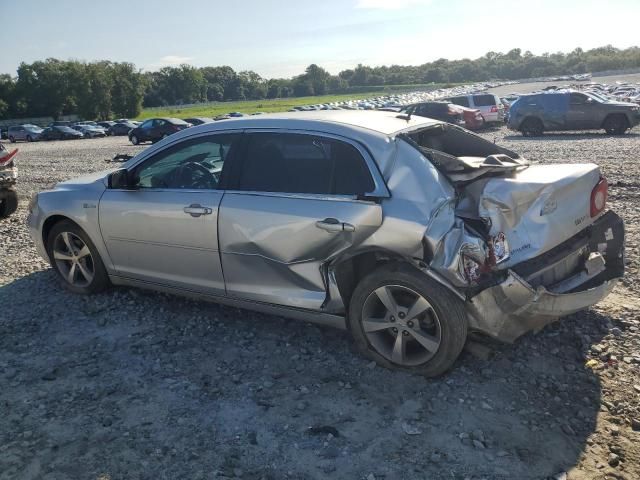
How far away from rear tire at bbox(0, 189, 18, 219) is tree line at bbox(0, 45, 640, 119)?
262 ft

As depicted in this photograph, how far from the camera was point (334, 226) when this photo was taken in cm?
344

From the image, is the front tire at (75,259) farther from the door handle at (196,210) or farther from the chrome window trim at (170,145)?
the door handle at (196,210)

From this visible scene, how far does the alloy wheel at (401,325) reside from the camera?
3.32m

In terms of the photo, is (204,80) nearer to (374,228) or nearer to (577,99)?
(577,99)

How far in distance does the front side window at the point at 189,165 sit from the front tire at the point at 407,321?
1482mm

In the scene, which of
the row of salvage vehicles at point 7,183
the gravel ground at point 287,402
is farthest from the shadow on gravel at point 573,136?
the row of salvage vehicles at point 7,183

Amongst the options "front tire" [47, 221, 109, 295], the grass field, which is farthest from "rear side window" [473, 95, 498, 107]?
the grass field

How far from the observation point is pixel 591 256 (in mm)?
3703

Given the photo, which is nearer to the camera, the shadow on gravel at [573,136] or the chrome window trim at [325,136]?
the chrome window trim at [325,136]

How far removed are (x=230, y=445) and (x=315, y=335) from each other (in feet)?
4.44

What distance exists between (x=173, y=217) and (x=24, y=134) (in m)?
49.7

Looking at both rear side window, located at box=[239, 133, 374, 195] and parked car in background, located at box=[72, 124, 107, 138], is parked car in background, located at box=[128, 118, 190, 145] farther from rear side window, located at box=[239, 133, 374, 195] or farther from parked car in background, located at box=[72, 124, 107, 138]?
rear side window, located at box=[239, 133, 374, 195]

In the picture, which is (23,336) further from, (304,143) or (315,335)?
(304,143)

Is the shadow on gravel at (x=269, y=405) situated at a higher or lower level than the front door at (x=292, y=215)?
lower
